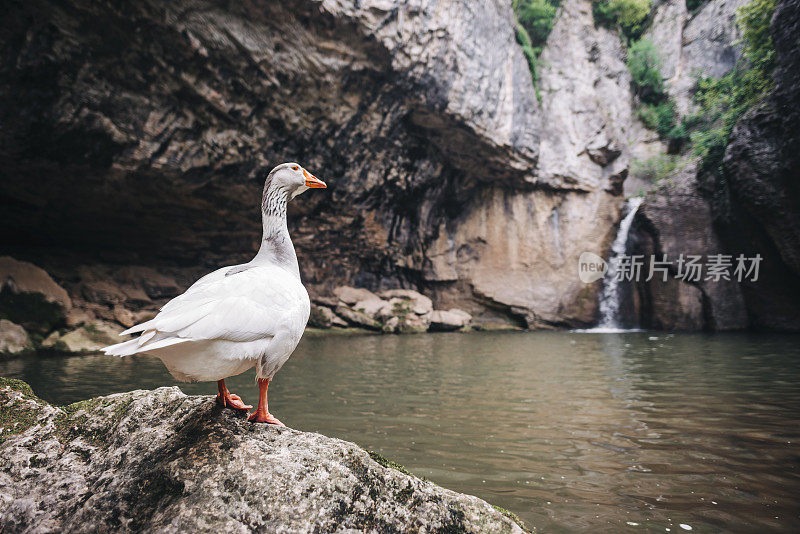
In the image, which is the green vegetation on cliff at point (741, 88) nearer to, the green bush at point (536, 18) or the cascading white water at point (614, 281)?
the cascading white water at point (614, 281)

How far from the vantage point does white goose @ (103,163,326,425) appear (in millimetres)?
1459

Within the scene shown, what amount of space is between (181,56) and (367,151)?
22.0ft

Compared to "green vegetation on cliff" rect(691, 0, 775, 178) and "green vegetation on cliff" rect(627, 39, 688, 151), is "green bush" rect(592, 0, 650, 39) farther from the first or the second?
"green vegetation on cliff" rect(691, 0, 775, 178)

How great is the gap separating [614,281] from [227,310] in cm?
1958

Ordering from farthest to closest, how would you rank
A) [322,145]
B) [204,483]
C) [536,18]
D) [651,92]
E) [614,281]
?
[651,92], [536,18], [614,281], [322,145], [204,483]

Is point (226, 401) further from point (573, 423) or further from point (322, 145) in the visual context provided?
point (322, 145)

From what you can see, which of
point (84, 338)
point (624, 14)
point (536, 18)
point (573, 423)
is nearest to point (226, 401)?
point (573, 423)

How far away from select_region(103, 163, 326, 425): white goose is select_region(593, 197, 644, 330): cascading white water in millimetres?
18636

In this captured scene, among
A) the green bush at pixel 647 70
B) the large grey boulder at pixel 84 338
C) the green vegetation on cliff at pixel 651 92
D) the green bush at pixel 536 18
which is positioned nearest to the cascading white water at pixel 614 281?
the green vegetation on cliff at pixel 651 92

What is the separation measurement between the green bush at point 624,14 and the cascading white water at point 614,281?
385 inches

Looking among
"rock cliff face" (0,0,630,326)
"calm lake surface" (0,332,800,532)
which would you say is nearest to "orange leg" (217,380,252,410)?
"calm lake surface" (0,332,800,532)

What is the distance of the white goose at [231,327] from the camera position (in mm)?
1459

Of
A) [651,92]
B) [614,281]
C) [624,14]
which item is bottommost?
[614,281]

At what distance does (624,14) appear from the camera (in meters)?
21.7
